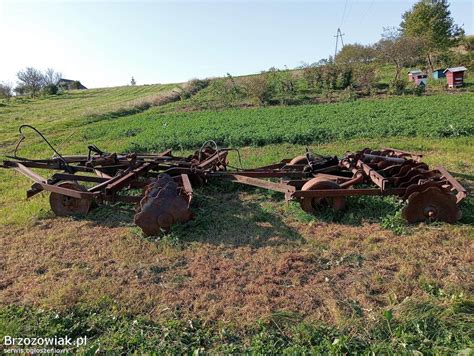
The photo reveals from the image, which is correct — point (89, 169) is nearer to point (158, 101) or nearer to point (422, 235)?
point (422, 235)

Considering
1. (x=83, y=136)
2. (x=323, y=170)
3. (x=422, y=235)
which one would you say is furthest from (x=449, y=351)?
(x=83, y=136)

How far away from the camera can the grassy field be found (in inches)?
130

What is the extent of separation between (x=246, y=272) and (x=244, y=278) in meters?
0.15

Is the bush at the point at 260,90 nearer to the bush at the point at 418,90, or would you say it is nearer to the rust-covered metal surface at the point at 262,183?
the bush at the point at 418,90

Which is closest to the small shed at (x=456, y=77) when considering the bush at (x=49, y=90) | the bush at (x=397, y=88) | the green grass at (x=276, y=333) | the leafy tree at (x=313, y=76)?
the bush at (x=397, y=88)

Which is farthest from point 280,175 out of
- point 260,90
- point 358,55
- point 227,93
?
point 358,55

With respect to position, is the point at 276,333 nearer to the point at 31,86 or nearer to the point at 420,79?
the point at 420,79

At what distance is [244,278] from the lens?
4.30 metres

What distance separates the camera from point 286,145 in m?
11.5

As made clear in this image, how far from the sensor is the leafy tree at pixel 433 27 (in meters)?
35.3

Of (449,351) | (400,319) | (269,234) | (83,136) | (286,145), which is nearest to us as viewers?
(449,351)

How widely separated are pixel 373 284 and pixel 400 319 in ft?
2.20

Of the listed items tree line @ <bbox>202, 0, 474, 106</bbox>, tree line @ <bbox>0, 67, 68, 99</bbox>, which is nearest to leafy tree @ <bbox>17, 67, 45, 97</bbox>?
tree line @ <bbox>0, 67, 68, 99</bbox>

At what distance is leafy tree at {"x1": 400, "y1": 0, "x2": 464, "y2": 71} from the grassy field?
33254 mm
